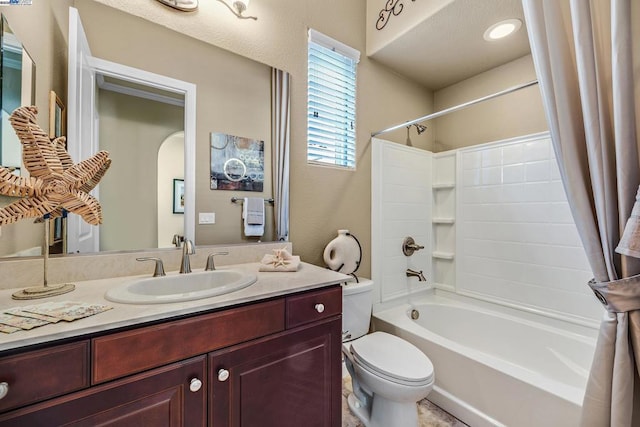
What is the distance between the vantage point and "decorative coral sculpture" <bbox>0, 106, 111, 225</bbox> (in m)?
0.81

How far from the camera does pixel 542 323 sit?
1916 millimetres

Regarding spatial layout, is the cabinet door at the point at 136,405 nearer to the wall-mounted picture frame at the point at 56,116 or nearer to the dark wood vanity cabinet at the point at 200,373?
the dark wood vanity cabinet at the point at 200,373

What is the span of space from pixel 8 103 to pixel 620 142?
2024 millimetres

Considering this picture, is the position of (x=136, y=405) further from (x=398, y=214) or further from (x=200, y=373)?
(x=398, y=214)

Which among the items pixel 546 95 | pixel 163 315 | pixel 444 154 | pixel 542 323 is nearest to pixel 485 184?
pixel 444 154

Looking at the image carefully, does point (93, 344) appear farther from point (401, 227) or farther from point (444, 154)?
point (444, 154)

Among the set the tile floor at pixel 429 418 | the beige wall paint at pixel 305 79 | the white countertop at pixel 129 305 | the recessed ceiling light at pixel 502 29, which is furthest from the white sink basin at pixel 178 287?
the recessed ceiling light at pixel 502 29

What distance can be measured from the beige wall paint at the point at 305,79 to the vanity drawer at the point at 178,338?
2.74ft

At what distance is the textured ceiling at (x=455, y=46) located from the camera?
5.41 ft

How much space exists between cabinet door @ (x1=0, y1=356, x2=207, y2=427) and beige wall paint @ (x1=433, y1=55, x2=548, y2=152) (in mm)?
2642

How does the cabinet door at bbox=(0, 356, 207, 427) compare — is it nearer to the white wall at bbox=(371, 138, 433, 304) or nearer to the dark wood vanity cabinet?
the dark wood vanity cabinet

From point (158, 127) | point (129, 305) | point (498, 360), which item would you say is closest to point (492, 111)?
point (498, 360)

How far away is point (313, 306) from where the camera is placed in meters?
1.09

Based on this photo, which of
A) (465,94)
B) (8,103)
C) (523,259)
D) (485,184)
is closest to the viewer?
(8,103)
